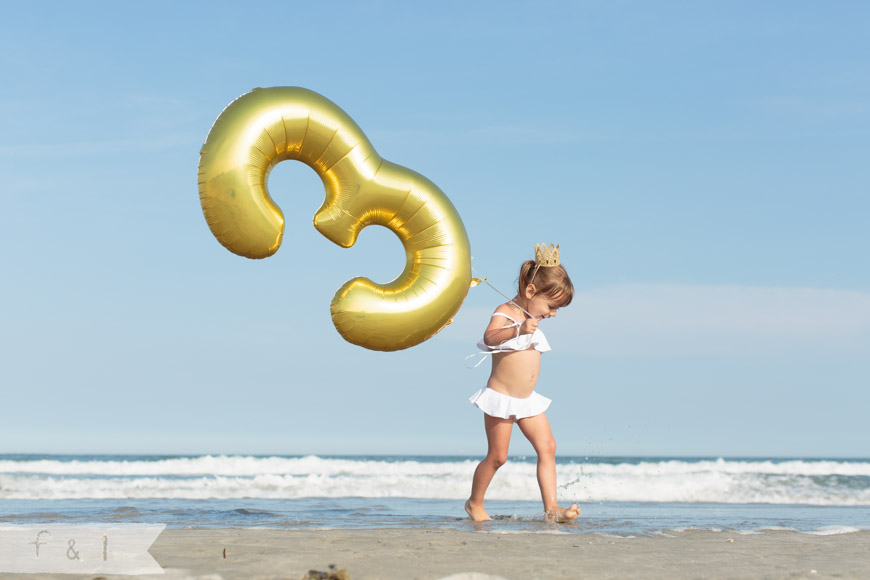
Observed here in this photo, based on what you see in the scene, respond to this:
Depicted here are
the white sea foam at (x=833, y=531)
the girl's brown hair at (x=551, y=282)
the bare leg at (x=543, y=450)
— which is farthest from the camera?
the bare leg at (x=543, y=450)

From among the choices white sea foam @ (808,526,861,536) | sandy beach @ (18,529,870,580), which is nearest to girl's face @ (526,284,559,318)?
sandy beach @ (18,529,870,580)

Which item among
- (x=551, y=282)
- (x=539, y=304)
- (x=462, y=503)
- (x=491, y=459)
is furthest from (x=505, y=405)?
(x=462, y=503)

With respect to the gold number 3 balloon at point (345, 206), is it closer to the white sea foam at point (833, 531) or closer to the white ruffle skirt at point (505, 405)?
the white ruffle skirt at point (505, 405)

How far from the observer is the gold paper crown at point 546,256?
5.33m

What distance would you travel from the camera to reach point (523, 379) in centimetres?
541

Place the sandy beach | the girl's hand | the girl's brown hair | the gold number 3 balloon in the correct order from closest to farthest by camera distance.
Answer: the sandy beach < the gold number 3 balloon < the girl's hand < the girl's brown hair

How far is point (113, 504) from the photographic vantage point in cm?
762

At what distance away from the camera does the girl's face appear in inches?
209

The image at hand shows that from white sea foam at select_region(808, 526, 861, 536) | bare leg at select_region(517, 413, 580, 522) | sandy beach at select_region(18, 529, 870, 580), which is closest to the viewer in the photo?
sandy beach at select_region(18, 529, 870, 580)

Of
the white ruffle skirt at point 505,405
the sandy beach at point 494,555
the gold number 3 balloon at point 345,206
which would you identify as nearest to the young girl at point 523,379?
the white ruffle skirt at point 505,405

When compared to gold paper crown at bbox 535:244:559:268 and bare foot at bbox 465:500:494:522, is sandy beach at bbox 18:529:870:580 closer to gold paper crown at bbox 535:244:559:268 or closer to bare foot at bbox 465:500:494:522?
bare foot at bbox 465:500:494:522

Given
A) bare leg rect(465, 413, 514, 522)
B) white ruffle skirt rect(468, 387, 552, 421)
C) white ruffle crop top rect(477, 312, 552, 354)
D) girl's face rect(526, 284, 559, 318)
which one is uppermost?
girl's face rect(526, 284, 559, 318)

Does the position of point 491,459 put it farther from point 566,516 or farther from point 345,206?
point 345,206

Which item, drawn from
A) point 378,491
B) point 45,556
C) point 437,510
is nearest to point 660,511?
point 437,510
